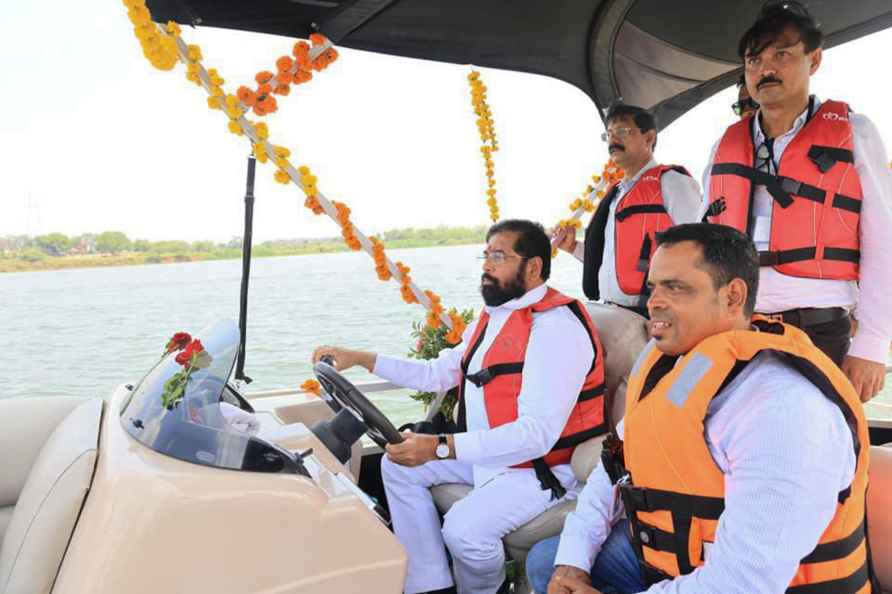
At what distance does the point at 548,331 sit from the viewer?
215 centimetres

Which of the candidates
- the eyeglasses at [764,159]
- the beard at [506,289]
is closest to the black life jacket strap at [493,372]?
the beard at [506,289]

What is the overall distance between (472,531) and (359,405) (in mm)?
497

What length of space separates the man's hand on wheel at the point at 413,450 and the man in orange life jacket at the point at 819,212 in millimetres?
964

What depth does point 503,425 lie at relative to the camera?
2061 mm

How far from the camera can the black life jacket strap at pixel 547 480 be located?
2.05m

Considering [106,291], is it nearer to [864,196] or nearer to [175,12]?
[175,12]

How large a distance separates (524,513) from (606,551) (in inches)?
16.9

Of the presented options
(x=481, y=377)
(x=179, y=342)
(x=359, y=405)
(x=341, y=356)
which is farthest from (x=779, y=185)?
(x=179, y=342)

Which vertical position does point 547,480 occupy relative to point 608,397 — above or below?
below

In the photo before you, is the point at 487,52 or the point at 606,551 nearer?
the point at 606,551

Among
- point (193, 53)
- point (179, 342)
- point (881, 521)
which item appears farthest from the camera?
point (193, 53)

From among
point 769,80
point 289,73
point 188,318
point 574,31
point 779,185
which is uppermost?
point 574,31

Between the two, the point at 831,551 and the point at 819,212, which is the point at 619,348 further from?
the point at 831,551

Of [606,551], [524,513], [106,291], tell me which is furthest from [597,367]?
[106,291]
